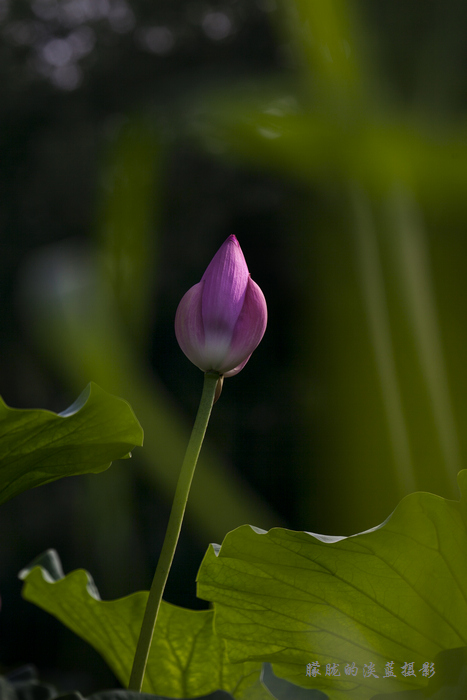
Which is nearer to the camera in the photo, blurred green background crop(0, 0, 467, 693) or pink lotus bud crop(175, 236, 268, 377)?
pink lotus bud crop(175, 236, 268, 377)

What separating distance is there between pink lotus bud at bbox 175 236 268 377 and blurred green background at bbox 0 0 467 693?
576mm

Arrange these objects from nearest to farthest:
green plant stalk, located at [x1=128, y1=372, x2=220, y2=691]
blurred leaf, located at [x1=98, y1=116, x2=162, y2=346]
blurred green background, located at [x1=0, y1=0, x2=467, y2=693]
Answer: green plant stalk, located at [x1=128, y1=372, x2=220, y2=691] < blurred green background, located at [x1=0, y1=0, x2=467, y2=693] < blurred leaf, located at [x1=98, y1=116, x2=162, y2=346]

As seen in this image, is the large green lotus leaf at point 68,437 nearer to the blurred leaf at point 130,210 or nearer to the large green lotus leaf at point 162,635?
the large green lotus leaf at point 162,635

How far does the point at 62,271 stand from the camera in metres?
1.08

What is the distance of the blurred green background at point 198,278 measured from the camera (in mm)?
860

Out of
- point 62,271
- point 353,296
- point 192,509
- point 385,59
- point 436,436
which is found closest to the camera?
point 436,436

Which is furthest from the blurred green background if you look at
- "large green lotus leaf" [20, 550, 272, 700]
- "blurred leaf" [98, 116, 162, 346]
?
"large green lotus leaf" [20, 550, 272, 700]

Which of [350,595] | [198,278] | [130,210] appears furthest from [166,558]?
[198,278]

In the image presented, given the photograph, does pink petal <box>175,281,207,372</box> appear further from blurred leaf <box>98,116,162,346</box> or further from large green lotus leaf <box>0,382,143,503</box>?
blurred leaf <box>98,116,162,346</box>

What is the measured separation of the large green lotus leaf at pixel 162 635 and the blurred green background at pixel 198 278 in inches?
21.2

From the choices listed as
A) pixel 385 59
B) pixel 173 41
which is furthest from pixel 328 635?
pixel 173 41

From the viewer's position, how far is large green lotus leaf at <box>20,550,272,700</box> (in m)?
0.24

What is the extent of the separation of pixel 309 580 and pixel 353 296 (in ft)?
4.72

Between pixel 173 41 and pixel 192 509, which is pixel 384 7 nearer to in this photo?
pixel 192 509
